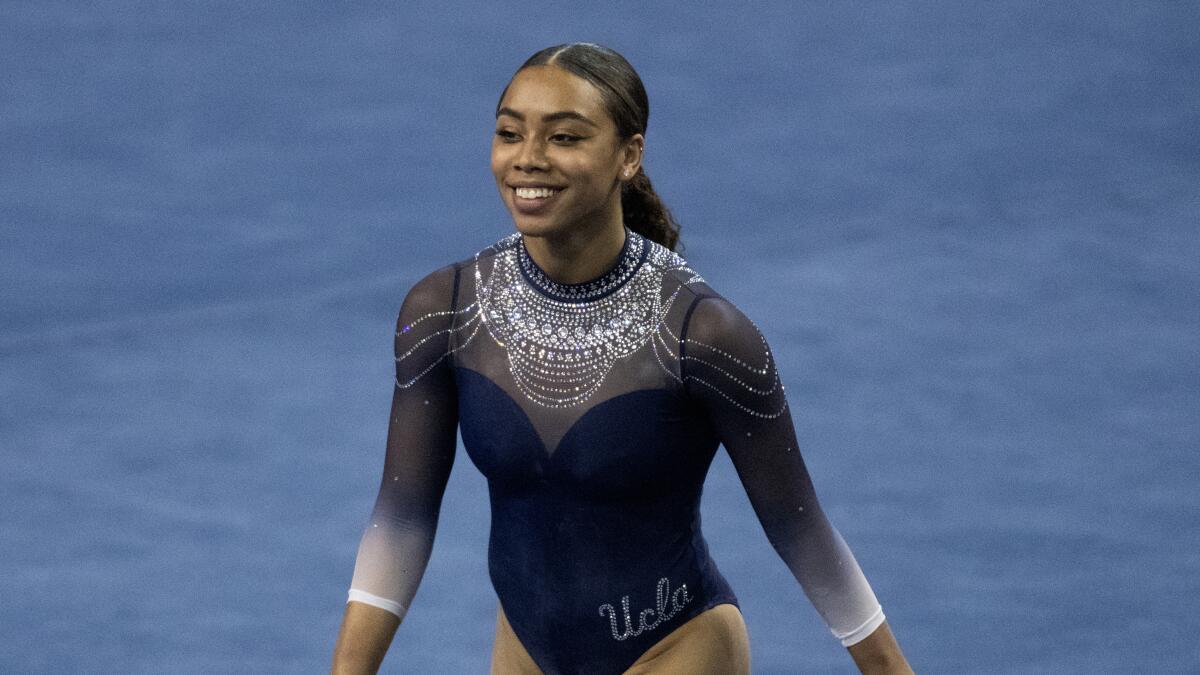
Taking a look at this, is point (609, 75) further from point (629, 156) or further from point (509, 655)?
point (509, 655)

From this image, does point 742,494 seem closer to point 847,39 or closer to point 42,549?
point 42,549

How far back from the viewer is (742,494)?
27.1 ft

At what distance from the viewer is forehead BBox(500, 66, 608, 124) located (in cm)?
396

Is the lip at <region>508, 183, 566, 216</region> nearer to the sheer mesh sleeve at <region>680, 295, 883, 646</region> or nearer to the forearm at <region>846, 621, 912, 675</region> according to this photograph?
the sheer mesh sleeve at <region>680, 295, 883, 646</region>

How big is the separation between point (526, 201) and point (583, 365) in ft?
0.94

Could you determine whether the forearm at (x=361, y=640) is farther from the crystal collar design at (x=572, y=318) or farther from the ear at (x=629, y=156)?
the ear at (x=629, y=156)

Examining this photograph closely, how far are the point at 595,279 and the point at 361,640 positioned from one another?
715 mm

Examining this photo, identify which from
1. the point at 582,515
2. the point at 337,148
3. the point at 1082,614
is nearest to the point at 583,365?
the point at 582,515

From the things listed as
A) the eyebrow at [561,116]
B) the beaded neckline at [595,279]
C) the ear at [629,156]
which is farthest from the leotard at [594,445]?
the eyebrow at [561,116]

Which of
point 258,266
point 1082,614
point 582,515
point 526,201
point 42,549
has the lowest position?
point 582,515

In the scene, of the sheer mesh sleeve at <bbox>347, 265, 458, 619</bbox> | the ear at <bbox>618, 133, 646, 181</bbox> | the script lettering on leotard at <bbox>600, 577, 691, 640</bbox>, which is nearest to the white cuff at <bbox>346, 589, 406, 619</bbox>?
the sheer mesh sleeve at <bbox>347, 265, 458, 619</bbox>

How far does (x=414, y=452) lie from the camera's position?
4227mm

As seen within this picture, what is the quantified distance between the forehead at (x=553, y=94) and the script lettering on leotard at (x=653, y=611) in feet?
2.55

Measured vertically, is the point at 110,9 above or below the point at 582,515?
above
